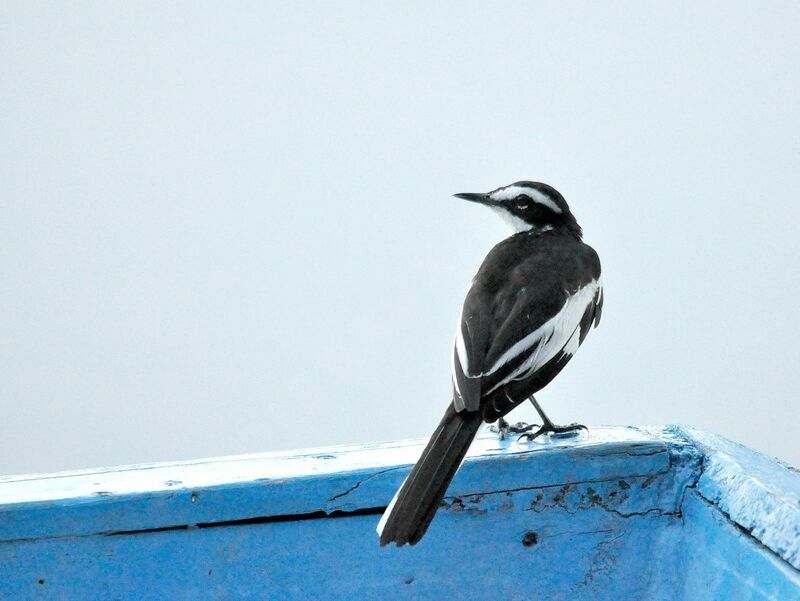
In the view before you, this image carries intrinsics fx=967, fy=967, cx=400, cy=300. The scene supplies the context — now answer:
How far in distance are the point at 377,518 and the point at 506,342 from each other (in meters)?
0.49

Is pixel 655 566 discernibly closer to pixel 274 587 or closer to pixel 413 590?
pixel 413 590

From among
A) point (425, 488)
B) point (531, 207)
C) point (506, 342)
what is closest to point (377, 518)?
point (425, 488)

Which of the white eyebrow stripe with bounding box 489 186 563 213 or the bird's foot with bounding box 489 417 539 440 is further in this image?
the white eyebrow stripe with bounding box 489 186 563 213

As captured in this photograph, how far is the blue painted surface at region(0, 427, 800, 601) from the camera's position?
1.48 metres

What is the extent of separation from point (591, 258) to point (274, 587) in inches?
47.3

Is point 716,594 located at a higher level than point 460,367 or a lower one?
lower

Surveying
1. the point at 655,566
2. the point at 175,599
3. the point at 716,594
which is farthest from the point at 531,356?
the point at 175,599

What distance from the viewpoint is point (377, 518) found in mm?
1568

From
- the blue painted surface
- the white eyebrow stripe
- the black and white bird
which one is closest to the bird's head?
the white eyebrow stripe

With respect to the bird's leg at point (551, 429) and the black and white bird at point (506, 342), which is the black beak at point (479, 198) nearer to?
the black and white bird at point (506, 342)

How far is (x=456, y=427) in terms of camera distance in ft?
5.39

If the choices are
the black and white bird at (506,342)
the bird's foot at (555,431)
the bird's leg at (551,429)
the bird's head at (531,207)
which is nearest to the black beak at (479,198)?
the bird's head at (531,207)

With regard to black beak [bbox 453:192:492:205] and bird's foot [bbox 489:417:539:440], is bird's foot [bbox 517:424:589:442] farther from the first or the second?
black beak [bbox 453:192:492:205]

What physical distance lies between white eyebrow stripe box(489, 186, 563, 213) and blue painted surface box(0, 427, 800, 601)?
1103mm
